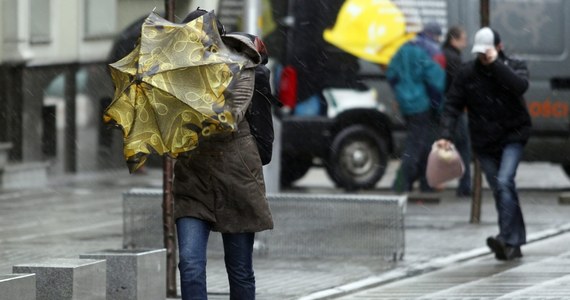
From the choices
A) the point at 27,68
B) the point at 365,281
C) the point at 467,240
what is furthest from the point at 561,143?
the point at 365,281

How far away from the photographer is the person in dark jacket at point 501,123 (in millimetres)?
11562

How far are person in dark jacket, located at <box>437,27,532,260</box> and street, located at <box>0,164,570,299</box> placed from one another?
0.34 m

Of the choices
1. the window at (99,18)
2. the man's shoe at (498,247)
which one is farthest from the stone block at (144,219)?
the window at (99,18)

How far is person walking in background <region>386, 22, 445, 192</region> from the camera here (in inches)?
690

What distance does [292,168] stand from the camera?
19234 millimetres

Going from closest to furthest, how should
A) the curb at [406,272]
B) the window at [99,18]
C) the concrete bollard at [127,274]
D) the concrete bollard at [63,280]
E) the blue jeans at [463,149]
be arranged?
the concrete bollard at [63,280] → the concrete bollard at [127,274] → the curb at [406,272] → the blue jeans at [463,149] → the window at [99,18]

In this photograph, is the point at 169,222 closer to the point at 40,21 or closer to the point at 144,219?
the point at 144,219

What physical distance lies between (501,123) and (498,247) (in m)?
0.90

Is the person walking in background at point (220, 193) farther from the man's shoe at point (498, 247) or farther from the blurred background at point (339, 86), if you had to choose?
A: the blurred background at point (339, 86)

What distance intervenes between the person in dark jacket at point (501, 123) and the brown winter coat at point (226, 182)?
4197 millimetres

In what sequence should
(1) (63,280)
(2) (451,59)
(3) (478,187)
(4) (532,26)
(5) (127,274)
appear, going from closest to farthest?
(1) (63,280) < (5) (127,274) < (3) (478,187) < (2) (451,59) < (4) (532,26)

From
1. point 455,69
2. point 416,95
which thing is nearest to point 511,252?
point 416,95

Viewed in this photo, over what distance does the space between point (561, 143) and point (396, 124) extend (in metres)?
1.89

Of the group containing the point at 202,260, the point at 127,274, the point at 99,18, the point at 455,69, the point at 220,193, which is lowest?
the point at 127,274
